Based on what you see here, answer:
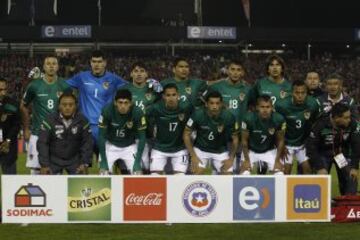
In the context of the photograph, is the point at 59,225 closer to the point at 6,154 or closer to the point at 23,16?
the point at 6,154

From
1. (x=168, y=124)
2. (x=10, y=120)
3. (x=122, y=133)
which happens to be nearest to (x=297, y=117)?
(x=168, y=124)

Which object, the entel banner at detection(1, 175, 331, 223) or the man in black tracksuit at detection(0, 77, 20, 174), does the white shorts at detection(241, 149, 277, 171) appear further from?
the man in black tracksuit at detection(0, 77, 20, 174)

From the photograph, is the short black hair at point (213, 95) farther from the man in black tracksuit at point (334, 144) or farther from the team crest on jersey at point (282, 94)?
the man in black tracksuit at point (334, 144)

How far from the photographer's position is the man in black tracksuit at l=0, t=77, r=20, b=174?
10.6 m

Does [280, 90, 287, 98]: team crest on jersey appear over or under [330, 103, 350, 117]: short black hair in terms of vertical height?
over

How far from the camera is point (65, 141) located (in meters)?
10.2

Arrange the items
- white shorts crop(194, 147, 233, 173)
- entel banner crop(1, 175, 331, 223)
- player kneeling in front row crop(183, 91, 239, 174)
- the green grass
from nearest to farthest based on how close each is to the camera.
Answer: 1. the green grass
2. entel banner crop(1, 175, 331, 223)
3. player kneeling in front row crop(183, 91, 239, 174)
4. white shorts crop(194, 147, 233, 173)

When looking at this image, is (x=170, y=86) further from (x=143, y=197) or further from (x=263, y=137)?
(x=143, y=197)

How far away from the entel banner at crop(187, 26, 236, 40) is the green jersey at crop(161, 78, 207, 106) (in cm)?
3132

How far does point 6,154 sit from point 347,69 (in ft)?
122

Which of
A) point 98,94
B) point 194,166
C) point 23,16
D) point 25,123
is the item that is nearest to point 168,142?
point 194,166

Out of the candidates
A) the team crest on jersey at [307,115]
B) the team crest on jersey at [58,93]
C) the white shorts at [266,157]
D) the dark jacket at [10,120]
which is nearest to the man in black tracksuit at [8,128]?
the dark jacket at [10,120]

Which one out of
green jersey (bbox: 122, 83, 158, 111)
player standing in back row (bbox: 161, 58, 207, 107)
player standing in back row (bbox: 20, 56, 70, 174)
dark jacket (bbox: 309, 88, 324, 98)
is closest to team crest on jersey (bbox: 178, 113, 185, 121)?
player standing in back row (bbox: 161, 58, 207, 107)

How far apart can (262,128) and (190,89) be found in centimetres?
125
